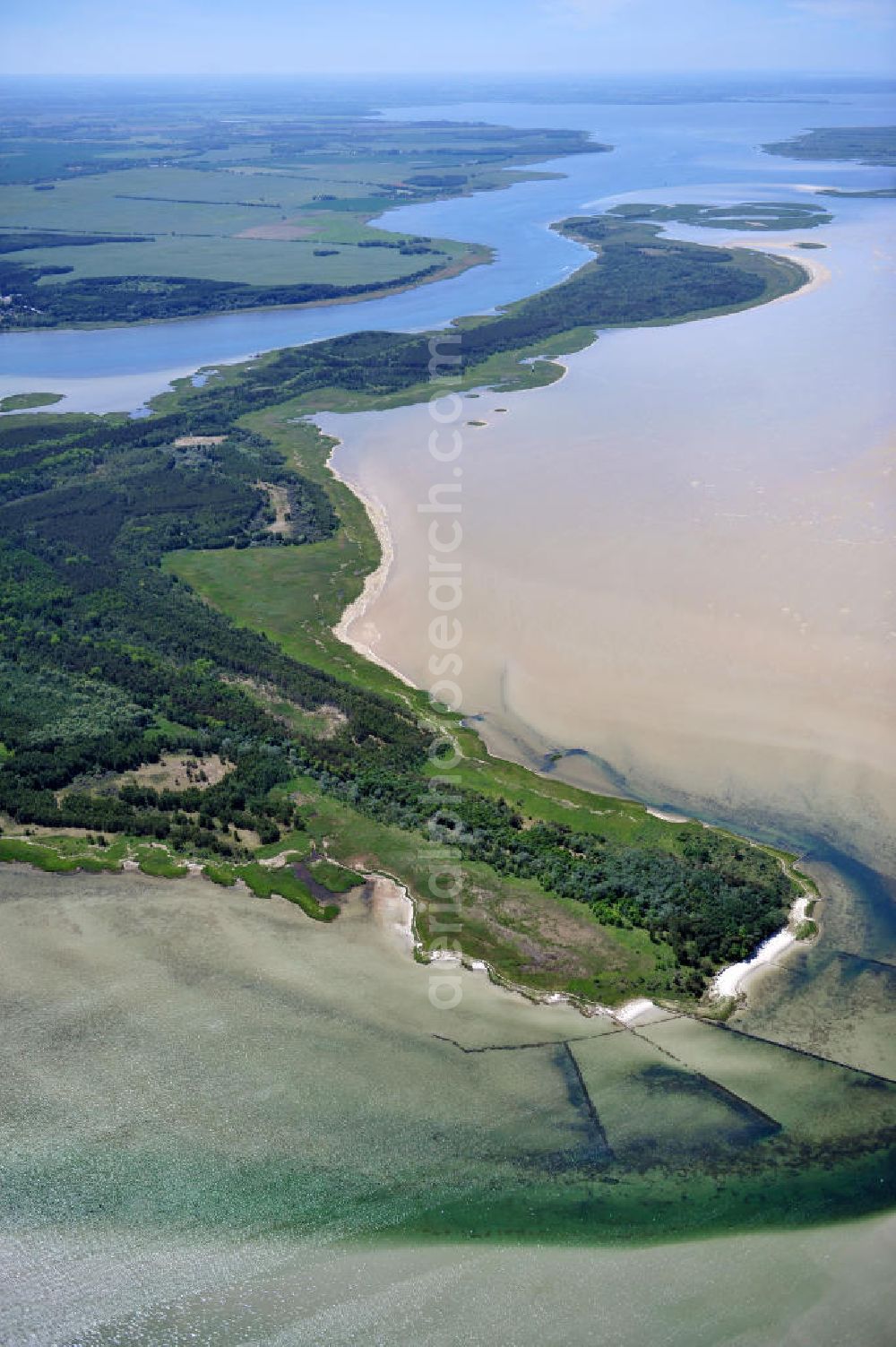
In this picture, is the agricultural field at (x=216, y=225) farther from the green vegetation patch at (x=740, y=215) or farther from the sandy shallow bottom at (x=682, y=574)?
the sandy shallow bottom at (x=682, y=574)

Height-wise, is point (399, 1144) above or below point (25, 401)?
below

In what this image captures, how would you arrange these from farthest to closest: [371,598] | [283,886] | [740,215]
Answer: [740,215] < [371,598] < [283,886]

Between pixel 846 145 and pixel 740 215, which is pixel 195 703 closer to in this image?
pixel 740 215

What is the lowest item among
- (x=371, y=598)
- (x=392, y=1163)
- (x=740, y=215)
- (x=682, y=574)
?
(x=392, y=1163)

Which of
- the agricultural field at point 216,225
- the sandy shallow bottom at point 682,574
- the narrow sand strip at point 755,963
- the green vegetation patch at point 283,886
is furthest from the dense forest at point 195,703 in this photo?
the agricultural field at point 216,225

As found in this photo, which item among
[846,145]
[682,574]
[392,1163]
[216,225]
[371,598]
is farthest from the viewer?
[846,145]

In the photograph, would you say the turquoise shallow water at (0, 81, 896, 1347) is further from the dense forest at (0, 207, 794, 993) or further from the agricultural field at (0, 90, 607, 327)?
the agricultural field at (0, 90, 607, 327)

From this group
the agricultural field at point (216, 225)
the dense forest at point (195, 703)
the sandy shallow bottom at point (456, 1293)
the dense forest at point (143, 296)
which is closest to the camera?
the sandy shallow bottom at point (456, 1293)

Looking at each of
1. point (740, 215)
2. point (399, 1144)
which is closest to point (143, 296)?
point (740, 215)
